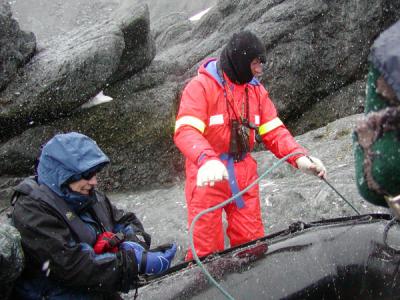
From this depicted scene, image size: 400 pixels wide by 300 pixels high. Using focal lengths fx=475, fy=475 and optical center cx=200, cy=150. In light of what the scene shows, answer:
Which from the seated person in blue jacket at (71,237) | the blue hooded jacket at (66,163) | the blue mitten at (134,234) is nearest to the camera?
the seated person in blue jacket at (71,237)

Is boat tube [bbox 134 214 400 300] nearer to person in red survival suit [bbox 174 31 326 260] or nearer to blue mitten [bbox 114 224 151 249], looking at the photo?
blue mitten [bbox 114 224 151 249]

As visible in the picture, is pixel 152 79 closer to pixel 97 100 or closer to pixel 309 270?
pixel 97 100

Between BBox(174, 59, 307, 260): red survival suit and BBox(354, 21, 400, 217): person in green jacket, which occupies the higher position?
BBox(354, 21, 400, 217): person in green jacket

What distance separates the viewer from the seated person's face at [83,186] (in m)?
2.70

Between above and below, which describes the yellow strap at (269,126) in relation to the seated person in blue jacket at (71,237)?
below

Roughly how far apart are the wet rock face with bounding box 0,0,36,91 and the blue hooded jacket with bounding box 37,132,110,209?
184 inches

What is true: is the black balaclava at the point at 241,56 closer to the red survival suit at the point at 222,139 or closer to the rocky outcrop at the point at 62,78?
the red survival suit at the point at 222,139

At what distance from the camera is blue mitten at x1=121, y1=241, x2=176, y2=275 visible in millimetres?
2838

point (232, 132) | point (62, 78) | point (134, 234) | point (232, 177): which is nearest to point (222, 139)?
point (232, 132)

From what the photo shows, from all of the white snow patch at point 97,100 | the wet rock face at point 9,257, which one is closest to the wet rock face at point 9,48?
the white snow patch at point 97,100

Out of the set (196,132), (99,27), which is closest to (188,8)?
(99,27)

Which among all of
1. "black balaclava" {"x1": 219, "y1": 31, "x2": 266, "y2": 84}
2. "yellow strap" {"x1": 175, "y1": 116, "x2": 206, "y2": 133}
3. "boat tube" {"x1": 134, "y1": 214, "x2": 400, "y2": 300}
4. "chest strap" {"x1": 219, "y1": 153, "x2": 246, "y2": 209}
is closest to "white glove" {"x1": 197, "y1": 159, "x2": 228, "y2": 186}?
"boat tube" {"x1": 134, "y1": 214, "x2": 400, "y2": 300}

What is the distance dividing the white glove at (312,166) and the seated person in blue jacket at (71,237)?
122cm

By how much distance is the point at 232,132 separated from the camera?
12.3 feet
